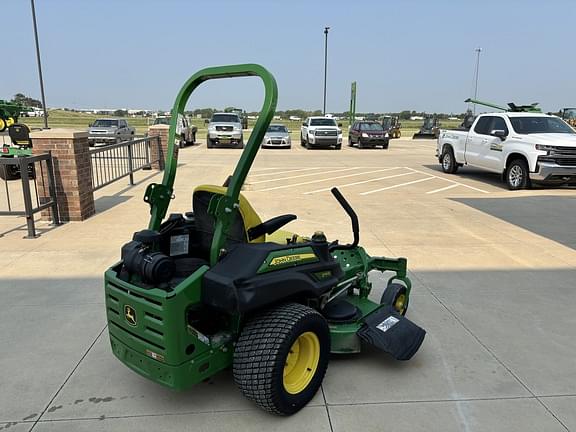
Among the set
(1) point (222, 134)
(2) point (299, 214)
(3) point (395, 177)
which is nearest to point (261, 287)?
(2) point (299, 214)

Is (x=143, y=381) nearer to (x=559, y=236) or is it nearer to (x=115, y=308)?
(x=115, y=308)

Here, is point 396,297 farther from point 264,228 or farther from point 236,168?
point 236,168

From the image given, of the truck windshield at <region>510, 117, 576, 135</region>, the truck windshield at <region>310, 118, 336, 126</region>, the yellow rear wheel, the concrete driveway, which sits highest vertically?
the truck windshield at <region>510, 117, 576, 135</region>

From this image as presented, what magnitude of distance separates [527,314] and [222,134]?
20.6m

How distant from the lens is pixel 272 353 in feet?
8.02

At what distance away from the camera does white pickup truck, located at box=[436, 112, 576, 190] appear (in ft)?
33.2

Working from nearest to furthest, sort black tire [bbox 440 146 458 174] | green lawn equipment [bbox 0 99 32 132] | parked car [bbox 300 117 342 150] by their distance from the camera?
1. black tire [bbox 440 146 458 174]
2. green lawn equipment [bbox 0 99 32 132]
3. parked car [bbox 300 117 342 150]

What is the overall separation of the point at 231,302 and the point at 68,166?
562 centimetres

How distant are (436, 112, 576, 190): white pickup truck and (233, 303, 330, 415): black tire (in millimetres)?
9485

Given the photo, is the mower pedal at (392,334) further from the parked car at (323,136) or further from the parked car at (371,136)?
the parked car at (371,136)

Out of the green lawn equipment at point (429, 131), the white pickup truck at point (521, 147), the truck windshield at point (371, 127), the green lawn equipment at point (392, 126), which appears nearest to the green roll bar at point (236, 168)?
the white pickup truck at point (521, 147)

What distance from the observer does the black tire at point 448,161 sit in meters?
13.8

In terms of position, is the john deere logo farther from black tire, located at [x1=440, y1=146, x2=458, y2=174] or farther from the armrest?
black tire, located at [x1=440, y1=146, x2=458, y2=174]

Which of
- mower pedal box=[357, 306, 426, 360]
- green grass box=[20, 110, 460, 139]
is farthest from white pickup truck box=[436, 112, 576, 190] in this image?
green grass box=[20, 110, 460, 139]
